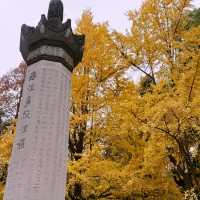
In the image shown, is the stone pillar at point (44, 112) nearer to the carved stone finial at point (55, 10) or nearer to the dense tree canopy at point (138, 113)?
the carved stone finial at point (55, 10)

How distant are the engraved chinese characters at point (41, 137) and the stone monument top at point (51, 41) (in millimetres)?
174

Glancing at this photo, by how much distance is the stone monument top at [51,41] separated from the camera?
Answer: 6.76 meters

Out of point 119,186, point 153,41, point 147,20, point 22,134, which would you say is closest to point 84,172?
point 119,186

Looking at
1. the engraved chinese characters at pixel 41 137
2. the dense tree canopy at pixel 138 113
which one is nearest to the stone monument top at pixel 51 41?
the engraved chinese characters at pixel 41 137

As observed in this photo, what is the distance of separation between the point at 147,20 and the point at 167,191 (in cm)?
529

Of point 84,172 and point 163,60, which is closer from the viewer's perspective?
point 84,172

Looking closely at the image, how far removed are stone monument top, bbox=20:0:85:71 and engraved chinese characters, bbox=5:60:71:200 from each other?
0.17m

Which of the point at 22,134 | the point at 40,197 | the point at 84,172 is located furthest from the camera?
the point at 84,172

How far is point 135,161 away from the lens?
374 inches

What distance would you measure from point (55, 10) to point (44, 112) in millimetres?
2107

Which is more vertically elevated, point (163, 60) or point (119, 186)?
point (163, 60)

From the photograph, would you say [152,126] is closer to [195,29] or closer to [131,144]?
[131,144]

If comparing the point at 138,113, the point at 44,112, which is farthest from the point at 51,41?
the point at 138,113

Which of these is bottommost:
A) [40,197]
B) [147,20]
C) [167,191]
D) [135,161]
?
[40,197]
